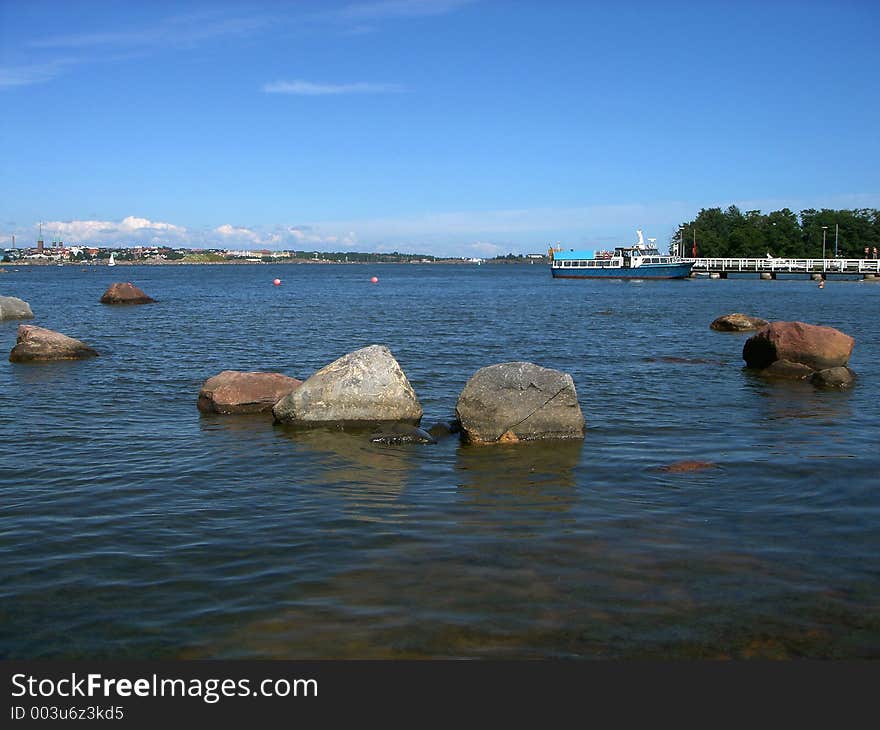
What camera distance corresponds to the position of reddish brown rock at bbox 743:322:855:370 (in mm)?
19344

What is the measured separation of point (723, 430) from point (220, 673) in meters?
10.5

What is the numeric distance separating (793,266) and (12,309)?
8746 cm

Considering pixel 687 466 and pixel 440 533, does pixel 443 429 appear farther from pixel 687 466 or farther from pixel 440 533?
pixel 440 533

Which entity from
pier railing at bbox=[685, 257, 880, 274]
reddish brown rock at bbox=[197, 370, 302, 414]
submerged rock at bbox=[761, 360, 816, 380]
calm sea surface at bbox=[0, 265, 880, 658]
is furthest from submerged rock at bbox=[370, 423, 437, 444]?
pier railing at bbox=[685, 257, 880, 274]

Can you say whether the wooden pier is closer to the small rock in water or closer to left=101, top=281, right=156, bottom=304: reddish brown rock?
left=101, top=281, right=156, bottom=304: reddish brown rock

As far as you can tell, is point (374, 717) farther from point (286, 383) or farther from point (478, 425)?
→ point (286, 383)

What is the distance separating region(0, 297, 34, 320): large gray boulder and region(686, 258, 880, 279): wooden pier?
82547 millimetres

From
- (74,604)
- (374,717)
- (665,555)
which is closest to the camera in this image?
(374,717)

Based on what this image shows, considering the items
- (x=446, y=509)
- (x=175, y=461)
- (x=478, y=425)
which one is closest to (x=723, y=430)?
(x=478, y=425)

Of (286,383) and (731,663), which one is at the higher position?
(286,383)

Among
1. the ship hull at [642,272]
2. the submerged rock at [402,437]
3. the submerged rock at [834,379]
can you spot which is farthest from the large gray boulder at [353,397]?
the ship hull at [642,272]

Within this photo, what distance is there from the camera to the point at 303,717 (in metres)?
4.93

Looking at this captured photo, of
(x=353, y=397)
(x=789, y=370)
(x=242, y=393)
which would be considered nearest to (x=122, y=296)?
(x=242, y=393)

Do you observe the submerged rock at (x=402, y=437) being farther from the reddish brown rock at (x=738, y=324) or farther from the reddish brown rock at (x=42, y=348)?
the reddish brown rock at (x=738, y=324)
